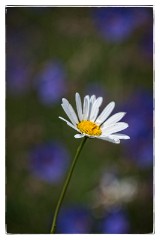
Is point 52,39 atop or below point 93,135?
atop

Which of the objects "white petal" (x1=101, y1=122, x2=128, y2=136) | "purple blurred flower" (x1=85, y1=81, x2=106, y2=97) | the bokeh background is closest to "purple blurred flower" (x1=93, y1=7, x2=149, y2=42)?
the bokeh background

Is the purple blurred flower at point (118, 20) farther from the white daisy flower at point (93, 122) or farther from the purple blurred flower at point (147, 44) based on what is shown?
the white daisy flower at point (93, 122)

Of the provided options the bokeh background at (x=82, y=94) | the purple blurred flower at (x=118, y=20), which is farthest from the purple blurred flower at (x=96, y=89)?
the purple blurred flower at (x=118, y=20)

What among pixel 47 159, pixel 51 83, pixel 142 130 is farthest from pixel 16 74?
pixel 142 130

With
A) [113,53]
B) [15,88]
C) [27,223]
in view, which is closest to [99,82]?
[113,53]
